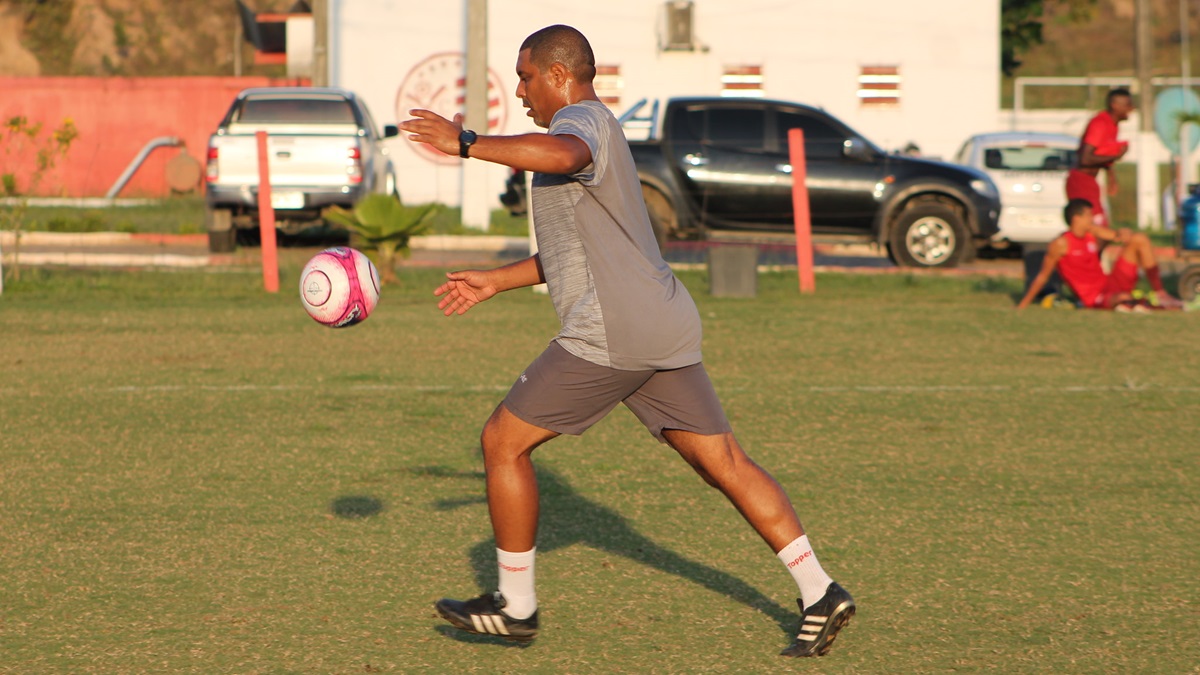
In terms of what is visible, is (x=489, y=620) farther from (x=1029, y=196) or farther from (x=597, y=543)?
(x=1029, y=196)

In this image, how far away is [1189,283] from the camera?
1412 cm

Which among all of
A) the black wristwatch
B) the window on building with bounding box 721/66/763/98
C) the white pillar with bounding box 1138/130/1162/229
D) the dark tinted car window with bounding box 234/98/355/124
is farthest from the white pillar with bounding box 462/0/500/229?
the black wristwatch

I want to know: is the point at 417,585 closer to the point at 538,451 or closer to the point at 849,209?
the point at 538,451

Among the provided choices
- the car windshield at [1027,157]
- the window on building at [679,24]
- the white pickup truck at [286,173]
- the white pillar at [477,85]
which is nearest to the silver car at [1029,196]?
the car windshield at [1027,157]

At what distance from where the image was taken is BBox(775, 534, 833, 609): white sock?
471 cm

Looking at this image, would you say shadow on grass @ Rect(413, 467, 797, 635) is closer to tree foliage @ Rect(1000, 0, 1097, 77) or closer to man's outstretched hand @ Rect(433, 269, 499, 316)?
man's outstretched hand @ Rect(433, 269, 499, 316)

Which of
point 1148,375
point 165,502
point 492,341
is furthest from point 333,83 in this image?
point 165,502

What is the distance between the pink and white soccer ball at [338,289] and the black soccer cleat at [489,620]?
1.18 meters

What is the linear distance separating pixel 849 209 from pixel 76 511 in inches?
515

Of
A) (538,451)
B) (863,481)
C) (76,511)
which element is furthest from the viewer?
(538,451)

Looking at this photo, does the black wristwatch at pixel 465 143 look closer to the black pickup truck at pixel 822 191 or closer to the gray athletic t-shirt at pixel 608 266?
the gray athletic t-shirt at pixel 608 266

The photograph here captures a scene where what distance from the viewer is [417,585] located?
551cm

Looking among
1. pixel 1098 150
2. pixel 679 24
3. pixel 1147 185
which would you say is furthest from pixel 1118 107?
pixel 679 24

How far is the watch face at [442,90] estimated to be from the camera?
30047mm
